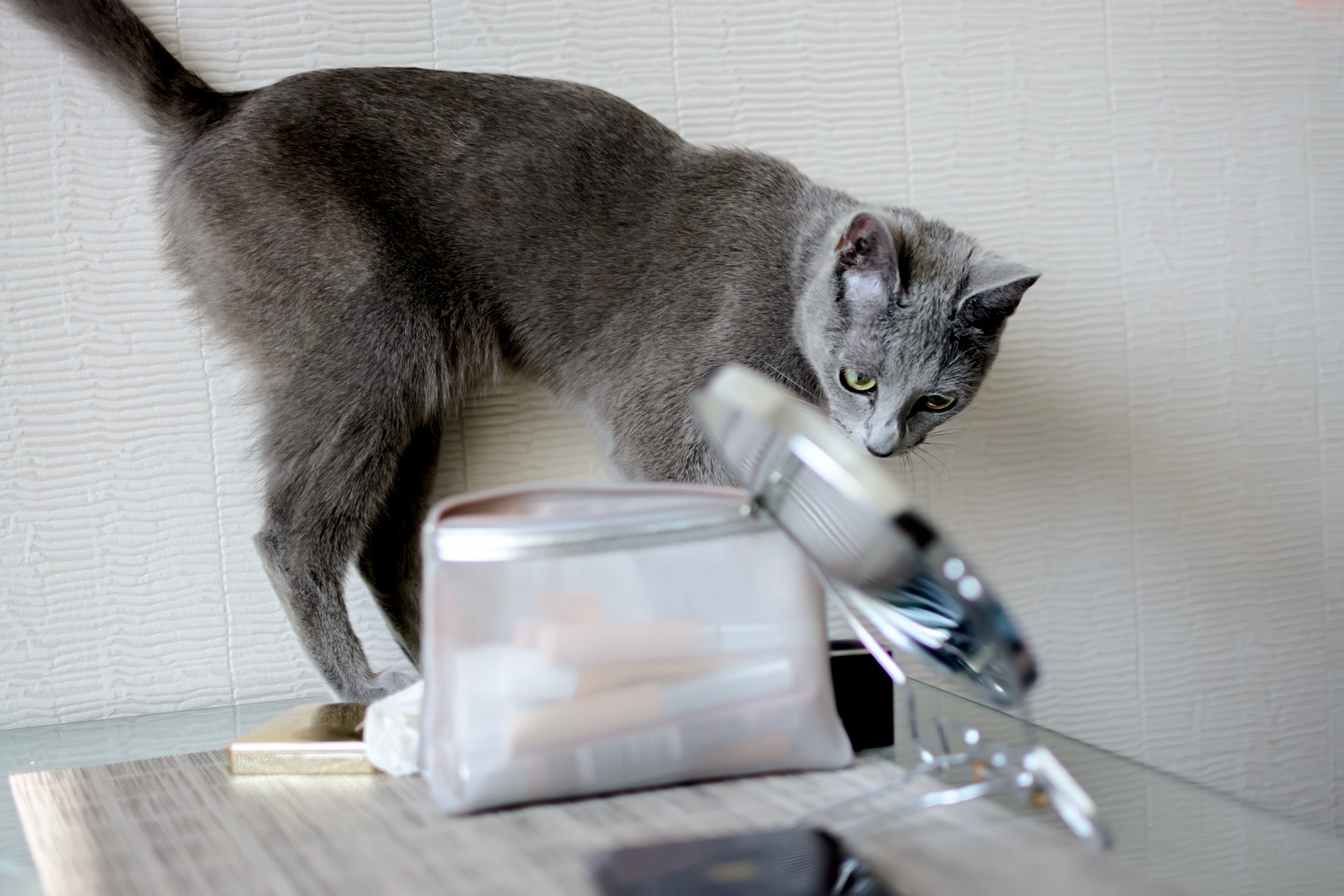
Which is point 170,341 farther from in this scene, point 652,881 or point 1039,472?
point 1039,472

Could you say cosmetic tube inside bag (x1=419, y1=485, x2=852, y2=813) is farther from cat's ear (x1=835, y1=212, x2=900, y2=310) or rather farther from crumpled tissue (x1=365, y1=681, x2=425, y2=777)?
cat's ear (x1=835, y1=212, x2=900, y2=310)

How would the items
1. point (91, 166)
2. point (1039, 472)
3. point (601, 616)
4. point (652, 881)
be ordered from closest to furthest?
point (652, 881), point (601, 616), point (91, 166), point (1039, 472)

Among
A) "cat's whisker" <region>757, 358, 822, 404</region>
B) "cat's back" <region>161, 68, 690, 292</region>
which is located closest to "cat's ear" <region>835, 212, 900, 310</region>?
"cat's whisker" <region>757, 358, 822, 404</region>

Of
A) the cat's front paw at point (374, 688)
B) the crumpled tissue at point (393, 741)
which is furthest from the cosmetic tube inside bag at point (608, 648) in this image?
the cat's front paw at point (374, 688)

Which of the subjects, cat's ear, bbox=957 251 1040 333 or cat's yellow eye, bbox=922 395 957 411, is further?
cat's yellow eye, bbox=922 395 957 411

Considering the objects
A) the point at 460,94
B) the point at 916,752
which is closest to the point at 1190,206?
the point at 460,94

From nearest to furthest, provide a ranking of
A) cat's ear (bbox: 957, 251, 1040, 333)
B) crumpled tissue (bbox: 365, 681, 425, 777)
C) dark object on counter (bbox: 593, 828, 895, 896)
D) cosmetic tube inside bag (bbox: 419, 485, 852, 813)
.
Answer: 1. dark object on counter (bbox: 593, 828, 895, 896)
2. cosmetic tube inside bag (bbox: 419, 485, 852, 813)
3. crumpled tissue (bbox: 365, 681, 425, 777)
4. cat's ear (bbox: 957, 251, 1040, 333)

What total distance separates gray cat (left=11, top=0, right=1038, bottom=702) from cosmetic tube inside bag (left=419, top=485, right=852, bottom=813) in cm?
50

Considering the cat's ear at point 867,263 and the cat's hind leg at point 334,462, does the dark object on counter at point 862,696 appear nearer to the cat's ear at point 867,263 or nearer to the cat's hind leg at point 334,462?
the cat's ear at point 867,263

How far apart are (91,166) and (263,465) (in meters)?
0.42

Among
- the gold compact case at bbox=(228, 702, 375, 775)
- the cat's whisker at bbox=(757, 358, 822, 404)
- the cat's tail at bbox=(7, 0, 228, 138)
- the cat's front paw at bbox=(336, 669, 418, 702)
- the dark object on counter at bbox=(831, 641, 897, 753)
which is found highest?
the cat's tail at bbox=(7, 0, 228, 138)

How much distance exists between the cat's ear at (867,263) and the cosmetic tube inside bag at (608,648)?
1.61 feet

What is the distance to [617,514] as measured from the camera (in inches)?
30.3

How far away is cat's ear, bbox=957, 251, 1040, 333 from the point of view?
1164 mm
